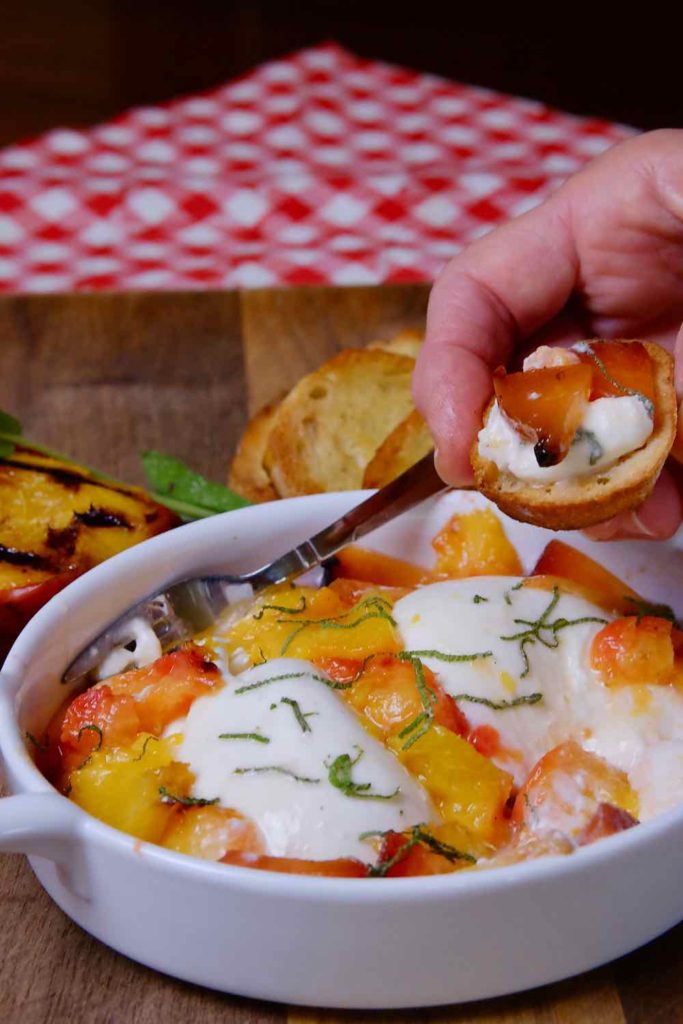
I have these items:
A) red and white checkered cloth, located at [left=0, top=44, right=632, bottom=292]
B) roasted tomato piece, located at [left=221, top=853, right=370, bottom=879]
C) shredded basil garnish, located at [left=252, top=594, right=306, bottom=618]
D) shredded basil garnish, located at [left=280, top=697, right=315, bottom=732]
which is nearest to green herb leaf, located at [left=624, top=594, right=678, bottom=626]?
shredded basil garnish, located at [left=252, top=594, right=306, bottom=618]

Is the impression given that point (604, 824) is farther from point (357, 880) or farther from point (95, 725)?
point (95, 725)

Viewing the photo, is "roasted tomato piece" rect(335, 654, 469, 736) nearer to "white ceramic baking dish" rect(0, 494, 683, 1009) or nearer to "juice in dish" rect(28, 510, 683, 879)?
"juice in dish" rect(28, 510, 683, 879)

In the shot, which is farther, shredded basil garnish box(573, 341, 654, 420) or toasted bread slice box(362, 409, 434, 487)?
toasted bread slice box(362, 409, 434, 487)

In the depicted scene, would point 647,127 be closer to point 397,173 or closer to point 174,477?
point 397,173

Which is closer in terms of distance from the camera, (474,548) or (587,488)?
(587,488)

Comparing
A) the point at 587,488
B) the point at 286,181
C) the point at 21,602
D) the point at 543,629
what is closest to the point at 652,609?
the point at 543,629

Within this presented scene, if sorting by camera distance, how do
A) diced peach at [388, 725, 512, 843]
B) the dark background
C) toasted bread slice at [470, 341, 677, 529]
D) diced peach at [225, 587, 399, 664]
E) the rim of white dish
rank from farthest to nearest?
the dark background < diced peach at [225, 587, 399, 664] < toasted bread slice at [470, 341, 677, 529] < diced peach at [388, 725, 512, 843] < the rim of white dish

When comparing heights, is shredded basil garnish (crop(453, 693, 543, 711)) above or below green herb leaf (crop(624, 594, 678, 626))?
above
